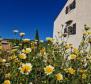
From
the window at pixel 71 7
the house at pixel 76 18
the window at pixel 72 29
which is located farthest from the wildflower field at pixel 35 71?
the window at pixel 71 7

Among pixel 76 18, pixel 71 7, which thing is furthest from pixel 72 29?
pixel 71 7

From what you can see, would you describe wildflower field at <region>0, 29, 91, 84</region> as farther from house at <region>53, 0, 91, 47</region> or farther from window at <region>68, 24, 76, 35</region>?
window at <region>68, 24, 76, 35</region>

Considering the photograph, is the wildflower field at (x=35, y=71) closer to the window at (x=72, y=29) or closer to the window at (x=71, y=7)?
the window at (x=72, y=29)

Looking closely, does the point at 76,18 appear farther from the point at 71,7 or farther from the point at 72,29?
the point at 71,7

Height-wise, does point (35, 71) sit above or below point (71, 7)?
below

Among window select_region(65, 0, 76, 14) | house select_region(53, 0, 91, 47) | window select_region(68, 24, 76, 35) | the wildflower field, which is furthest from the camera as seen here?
window select_region(65, 0, 76, 14)

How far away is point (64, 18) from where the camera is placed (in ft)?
92.2

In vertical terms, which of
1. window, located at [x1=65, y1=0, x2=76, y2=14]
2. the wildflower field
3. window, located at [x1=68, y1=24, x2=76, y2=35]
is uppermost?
window, located at [x1=65, y1=0, x2=76, y2=14]

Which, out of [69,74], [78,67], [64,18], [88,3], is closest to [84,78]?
[69,74]

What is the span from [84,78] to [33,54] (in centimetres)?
111

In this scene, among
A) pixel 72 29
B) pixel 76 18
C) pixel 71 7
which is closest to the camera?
pixel 76 18

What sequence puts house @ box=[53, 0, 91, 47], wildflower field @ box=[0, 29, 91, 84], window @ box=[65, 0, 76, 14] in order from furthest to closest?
window @ box=[65, 0, 76, 14] < house @ box=[53, 0, 91, 47] < wildflower field @ box=[0, 29, 91, 84]

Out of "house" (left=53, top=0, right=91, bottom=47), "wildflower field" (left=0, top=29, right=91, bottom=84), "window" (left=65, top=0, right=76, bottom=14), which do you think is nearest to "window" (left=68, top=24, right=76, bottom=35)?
"house" (left=53, top=0, right=91, bottom=47)

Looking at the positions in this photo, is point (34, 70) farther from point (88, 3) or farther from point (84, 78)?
point (88, 3)
